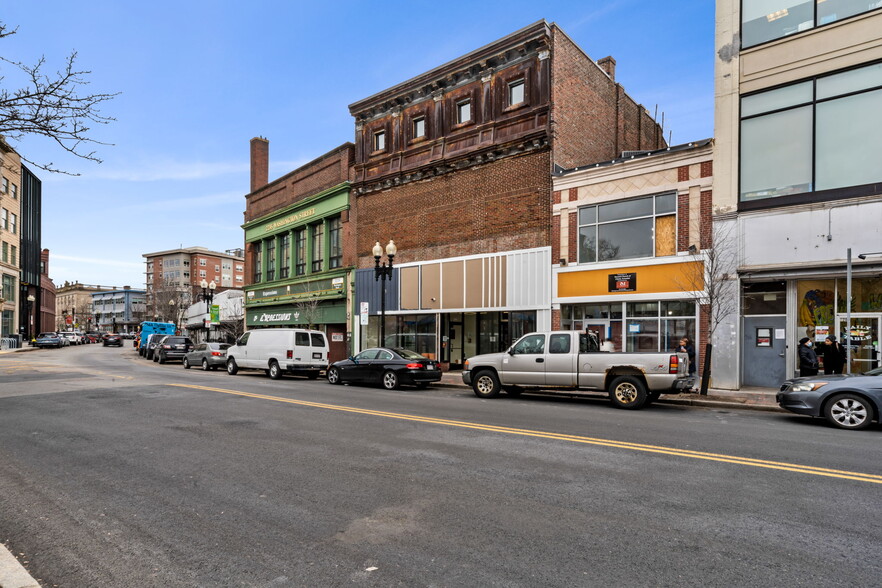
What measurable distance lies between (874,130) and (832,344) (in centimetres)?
573

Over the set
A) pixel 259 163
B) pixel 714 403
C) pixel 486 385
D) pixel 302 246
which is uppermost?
pixel 259 163

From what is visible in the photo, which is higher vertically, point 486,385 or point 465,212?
point 465,212

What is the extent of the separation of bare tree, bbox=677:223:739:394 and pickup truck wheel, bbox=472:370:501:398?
6.07m

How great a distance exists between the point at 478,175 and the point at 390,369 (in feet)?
30.8

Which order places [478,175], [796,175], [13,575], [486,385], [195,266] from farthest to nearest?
1. [195,266]
2. [478,175]
3. [796,175]
4. [486,385]
5. [13,575]

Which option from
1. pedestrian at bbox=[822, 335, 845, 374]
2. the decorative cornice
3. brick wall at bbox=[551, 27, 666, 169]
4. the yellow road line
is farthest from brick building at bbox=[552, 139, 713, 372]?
the yellow road line

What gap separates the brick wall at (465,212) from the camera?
20.6m

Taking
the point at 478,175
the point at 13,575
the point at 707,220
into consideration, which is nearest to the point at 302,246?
the point at 478,175

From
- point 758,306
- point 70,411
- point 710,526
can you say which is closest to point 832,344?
point 758,306

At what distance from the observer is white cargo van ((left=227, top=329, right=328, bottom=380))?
2081 cm

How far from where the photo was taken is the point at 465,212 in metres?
22.9

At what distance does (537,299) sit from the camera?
2002 cm

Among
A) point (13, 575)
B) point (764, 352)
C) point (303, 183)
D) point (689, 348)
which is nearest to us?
point (13, 575)

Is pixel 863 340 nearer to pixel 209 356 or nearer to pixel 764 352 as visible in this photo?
pixel 764 352
